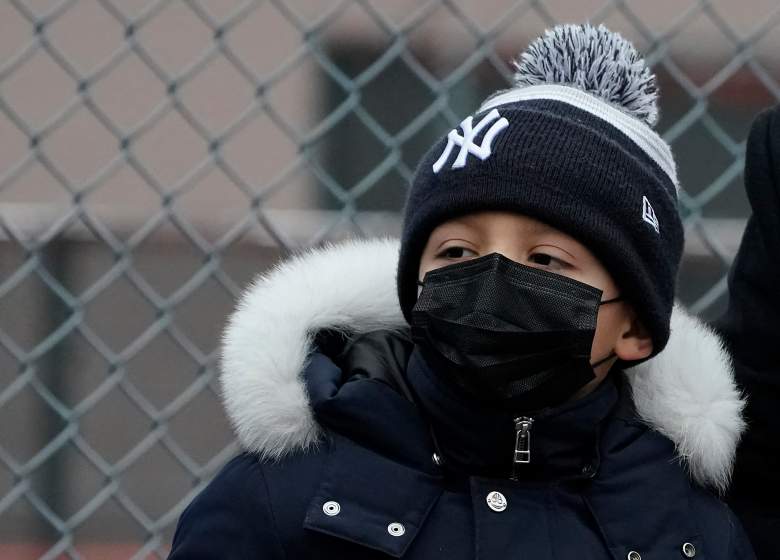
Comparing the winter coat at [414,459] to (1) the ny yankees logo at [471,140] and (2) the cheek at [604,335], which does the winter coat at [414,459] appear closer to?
(2) the cheek at [604,335]

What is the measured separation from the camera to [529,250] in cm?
163

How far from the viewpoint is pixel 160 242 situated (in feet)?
10.2

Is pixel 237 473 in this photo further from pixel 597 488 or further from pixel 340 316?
pixel 597 488

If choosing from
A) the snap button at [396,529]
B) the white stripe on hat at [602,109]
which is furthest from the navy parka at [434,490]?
the white stripe on hat at [602,109]

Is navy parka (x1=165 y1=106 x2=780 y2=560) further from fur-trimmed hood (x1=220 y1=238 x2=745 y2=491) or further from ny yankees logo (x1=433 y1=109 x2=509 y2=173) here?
ny yankees logo (x1=433 y1=109 x2=509 y2=173)

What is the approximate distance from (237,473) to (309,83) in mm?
2302

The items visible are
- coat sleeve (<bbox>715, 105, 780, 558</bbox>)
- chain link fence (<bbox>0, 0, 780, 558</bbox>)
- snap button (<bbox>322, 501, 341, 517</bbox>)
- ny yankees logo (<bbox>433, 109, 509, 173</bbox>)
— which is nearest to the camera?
snap button (<bbox>322, 501, 341, 517</bbox>)

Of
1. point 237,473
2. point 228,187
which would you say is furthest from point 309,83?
point 237,473

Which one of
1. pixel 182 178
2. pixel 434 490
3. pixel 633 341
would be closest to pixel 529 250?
pixel 633 341

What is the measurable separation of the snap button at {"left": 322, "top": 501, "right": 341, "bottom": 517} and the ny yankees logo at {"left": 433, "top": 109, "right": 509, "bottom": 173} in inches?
18.9

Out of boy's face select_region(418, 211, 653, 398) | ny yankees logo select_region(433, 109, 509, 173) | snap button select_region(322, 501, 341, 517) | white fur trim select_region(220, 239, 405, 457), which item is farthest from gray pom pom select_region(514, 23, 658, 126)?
snap button select_region(322, 501, 341, 517)

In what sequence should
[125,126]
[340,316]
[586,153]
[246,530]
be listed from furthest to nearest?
[125,126] → [340,316] → [586,153] → [246,530]

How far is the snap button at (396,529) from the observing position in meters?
1.55

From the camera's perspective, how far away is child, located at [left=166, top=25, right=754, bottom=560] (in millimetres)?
1574
